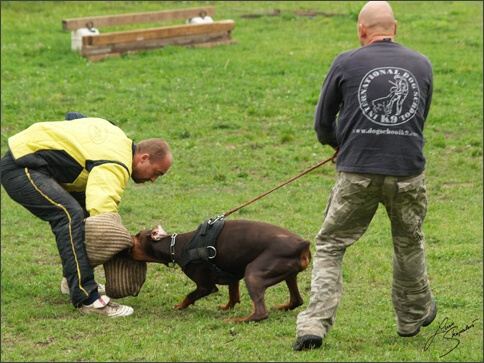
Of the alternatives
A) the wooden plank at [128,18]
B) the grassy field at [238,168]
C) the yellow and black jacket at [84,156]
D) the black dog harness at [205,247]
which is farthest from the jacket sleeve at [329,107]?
the wooden plank at [128,18]

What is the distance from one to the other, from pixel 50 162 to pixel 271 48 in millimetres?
11154

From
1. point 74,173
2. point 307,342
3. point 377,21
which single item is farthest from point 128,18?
point 307,342

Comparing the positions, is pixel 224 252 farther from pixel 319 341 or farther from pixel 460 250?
pixel 460 250

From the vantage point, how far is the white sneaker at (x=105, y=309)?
6505 mm

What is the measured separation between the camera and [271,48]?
17.1m

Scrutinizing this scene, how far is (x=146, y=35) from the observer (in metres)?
16.5

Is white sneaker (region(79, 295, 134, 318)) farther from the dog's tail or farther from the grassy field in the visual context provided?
the dog's tail

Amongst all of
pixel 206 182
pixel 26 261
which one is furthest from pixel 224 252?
pixel 206 182

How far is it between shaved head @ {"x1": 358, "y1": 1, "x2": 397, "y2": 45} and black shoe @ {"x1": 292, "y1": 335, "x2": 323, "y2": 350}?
2.01 meters

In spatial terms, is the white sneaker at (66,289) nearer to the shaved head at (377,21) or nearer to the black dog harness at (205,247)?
the black dog harness at (205,247)

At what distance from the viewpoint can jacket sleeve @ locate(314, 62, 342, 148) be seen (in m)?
5.51

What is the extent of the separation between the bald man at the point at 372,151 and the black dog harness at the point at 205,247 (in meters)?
1.09

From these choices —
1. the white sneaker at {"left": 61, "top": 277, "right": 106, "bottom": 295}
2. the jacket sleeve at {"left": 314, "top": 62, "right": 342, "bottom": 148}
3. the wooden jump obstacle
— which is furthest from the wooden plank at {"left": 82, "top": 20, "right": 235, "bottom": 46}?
the jacket sleeve at {"left": 314, "top": 62, "right": 342, "bottom": 148}

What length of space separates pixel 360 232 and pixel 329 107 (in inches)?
34.2
